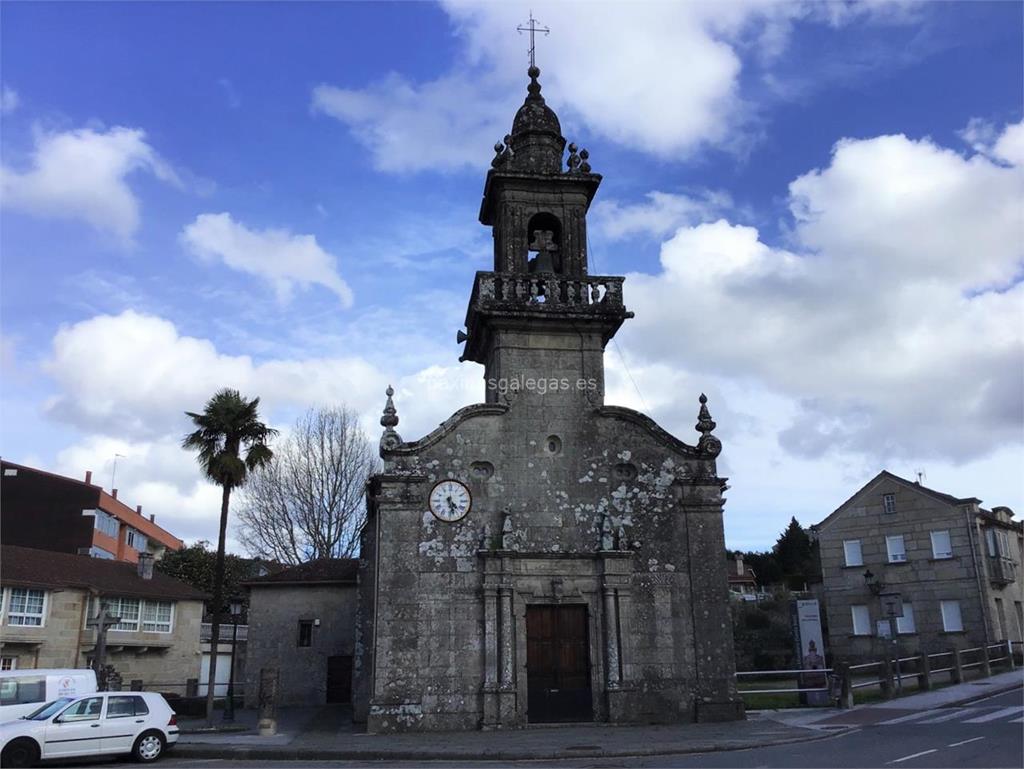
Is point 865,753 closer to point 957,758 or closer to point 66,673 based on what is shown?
point 957,758

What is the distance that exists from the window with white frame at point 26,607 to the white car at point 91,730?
15666 mm

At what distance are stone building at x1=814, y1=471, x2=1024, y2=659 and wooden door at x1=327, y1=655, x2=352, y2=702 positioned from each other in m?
19.0

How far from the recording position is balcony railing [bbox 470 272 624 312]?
21.8m

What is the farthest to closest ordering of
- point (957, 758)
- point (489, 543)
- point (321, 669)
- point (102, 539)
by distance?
point (102, 539) → point (321, 669) → point (489, 543) → point (957, 758)

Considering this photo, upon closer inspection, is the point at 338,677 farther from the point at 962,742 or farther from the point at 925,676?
the point at 962,742

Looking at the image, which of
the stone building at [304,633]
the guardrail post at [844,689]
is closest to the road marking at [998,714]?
the guardrail post at [844,689]

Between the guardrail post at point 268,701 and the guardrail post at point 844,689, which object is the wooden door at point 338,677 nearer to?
the guardrail post at point 268,701

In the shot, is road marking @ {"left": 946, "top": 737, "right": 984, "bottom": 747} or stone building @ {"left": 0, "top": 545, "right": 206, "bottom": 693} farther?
stone building @ {"left": 0, "top": 545, "right": 206, "bottom": 693}

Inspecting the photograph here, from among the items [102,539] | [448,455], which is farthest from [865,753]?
[102,539]

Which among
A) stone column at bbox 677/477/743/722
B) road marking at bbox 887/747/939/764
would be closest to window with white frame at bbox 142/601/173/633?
stone column at bbox 677/477/743/722

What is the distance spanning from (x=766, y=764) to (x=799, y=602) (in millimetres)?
12609

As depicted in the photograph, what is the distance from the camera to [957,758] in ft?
40.1

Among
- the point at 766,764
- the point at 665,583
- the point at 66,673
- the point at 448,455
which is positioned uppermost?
the point at 448,455

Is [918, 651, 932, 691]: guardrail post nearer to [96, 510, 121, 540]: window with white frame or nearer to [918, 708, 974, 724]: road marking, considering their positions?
[918, 708, 974, 724]: road marking
